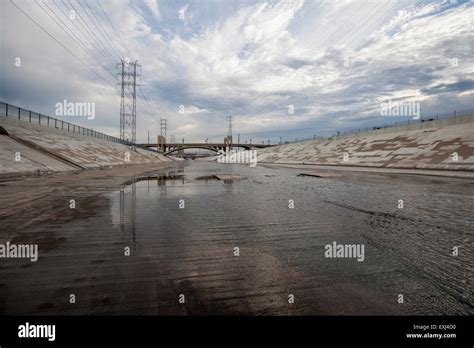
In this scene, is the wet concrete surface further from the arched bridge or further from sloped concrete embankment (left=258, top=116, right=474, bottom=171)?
the arched bridge

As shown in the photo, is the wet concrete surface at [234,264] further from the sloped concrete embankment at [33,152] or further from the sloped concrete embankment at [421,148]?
the sloped concrete embankment at [421,148]

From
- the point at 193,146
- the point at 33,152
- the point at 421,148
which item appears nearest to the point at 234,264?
the point at 33,152

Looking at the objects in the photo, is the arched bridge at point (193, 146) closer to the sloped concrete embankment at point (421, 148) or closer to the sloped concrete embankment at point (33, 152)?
the sloped concrete embankment at point (421, 148)

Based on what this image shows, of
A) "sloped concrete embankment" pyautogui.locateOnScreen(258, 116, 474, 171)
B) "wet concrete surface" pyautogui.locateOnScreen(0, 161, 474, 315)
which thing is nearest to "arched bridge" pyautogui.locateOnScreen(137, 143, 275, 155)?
"sloped concrete embankment" pyautogui.locateOnScreen(258, 116, 474, 171)

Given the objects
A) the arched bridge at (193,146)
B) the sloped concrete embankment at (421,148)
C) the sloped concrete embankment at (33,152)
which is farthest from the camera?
the arched bridge at (193,146)

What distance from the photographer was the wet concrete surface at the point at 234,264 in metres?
3.05

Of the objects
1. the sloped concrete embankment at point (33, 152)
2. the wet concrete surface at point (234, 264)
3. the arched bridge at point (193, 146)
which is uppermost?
the arched bridge at point (193, 146)

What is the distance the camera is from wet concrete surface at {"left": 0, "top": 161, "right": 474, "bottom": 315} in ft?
10.0

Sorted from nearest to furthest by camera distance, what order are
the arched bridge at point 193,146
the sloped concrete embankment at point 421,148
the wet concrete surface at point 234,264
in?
1. the wet concrete surface at point 234,264
2. the sloped concrete embankment at point 421,148
3. the arched bridge at point 193,146

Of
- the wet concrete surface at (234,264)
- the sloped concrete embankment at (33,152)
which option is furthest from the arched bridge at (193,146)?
the wet concrete surface at (234,264)

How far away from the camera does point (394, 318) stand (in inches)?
113

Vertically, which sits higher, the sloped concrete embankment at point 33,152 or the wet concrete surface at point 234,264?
the sloped concrete embankment at point 33,152

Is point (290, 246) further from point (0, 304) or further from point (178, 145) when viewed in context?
point (178, 145)

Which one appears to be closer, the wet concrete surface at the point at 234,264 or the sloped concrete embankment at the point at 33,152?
the wet concrete surface at the point at 234,264
